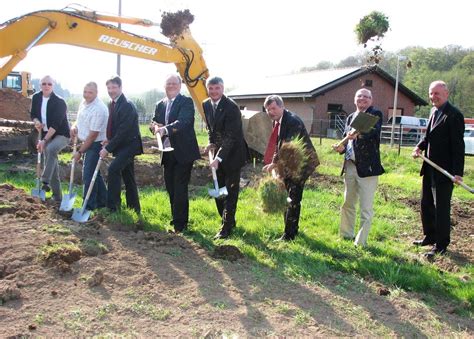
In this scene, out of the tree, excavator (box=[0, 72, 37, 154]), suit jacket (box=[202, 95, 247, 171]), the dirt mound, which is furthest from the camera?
the dirt mound

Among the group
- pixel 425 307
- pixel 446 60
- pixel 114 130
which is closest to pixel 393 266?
pixel 425 307

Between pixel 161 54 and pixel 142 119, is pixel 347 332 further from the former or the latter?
pixel 142 119

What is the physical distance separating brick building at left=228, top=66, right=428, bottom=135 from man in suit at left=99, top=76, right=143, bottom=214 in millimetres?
23076

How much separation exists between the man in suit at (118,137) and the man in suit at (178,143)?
342 mm

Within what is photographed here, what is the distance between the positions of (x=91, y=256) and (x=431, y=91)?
4.38 metres

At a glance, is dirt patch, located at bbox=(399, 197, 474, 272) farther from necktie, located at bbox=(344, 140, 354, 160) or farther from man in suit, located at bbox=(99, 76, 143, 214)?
man in suit, located at bbox=(99, 76, 143, 214)

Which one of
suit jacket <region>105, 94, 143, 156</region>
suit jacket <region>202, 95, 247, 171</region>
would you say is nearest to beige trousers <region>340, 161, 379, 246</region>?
suit jacket <region>202, 95, 247, 171</region>

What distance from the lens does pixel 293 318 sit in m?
3.71

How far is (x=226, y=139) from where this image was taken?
19.4 ft

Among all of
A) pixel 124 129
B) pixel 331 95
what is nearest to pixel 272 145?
pixel 124 129

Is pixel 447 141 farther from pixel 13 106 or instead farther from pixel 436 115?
pixel 13 106

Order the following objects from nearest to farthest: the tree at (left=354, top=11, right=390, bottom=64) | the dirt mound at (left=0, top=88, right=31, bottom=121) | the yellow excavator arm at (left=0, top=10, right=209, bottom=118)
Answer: the yellow excavator arm at (left=0, top=10, right=209, bottom=118)
the tree at (left=354, top=11, right=390, bottom=64)
the dirt mound at (left=0, top=88, right=31, bottom=121)

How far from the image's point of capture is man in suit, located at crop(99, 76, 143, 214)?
20.6 feet

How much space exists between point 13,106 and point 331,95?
2085cm
